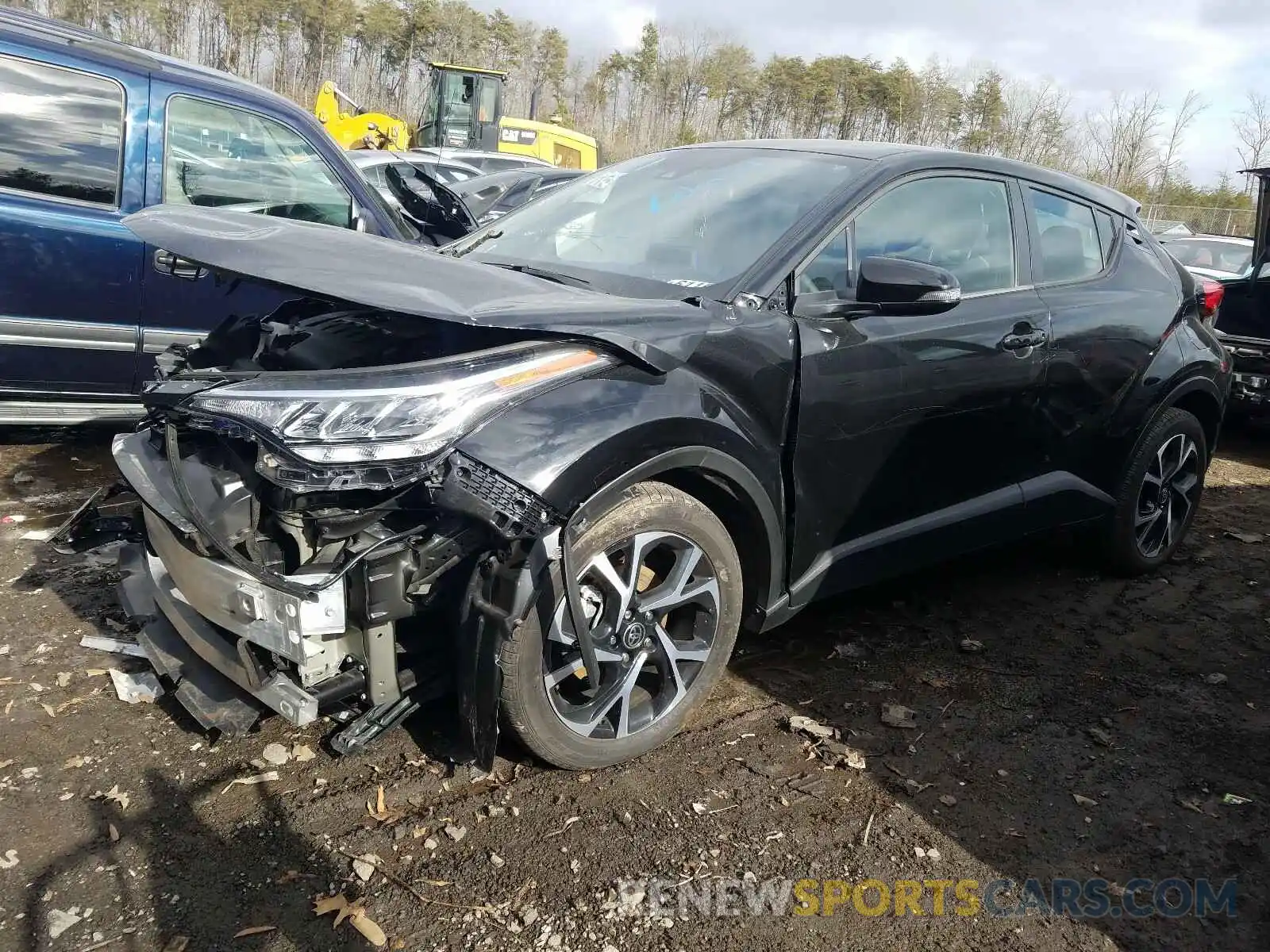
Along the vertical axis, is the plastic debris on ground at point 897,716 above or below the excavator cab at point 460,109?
below

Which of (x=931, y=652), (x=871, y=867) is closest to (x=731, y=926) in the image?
(x=871, y=867)

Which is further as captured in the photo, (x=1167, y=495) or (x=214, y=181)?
(x=214, y=181)

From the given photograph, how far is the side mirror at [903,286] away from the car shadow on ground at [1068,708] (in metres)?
1.36

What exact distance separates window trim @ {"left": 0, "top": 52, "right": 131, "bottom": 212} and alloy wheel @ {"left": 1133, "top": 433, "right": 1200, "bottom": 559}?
501 centimetres

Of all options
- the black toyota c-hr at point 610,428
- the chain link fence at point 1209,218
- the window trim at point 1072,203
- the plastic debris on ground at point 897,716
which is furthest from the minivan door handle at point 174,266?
the chain link fence at point 1209,218

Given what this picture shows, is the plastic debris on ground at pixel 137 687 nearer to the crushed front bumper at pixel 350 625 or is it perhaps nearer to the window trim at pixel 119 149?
the crushed front bumper at pixel 350 625

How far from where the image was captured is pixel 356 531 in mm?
2213

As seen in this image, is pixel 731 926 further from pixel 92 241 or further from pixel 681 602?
pixel 92 241

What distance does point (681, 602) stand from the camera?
8.96ft

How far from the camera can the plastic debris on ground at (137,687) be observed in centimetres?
293

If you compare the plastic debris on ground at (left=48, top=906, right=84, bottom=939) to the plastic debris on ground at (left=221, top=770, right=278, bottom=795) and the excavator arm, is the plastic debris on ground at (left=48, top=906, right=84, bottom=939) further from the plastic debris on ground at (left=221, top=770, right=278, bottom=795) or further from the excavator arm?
the excavator arm

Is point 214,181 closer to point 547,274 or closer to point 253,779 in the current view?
point 547,274

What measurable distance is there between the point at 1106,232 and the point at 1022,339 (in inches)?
41.2

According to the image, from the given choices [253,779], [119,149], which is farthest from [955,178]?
[119,149]
